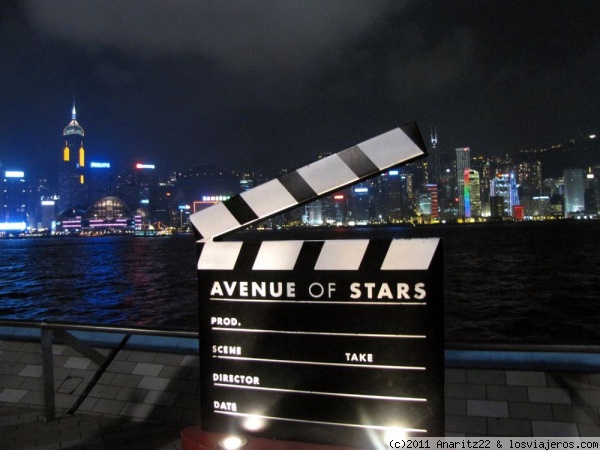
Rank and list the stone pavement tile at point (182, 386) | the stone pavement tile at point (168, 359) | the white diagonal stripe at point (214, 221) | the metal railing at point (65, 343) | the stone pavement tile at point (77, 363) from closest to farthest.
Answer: the white diagonal stripe at point (214, 221) < the metal railing at point (65, 343) < the stone pavement tile at point (182, 386) < the stone pavement tile at point (168, 359) < the stone pavement tile at point (77, 363)

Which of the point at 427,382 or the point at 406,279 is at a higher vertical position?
the point at 406,279

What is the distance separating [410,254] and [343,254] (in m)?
0.33

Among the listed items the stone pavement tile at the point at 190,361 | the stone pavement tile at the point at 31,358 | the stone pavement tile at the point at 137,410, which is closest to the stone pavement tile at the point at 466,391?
the stone pavement tile at the point at 190,361

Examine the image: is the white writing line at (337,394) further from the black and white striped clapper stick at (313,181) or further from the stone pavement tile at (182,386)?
the stone pavement tile at (182,386)

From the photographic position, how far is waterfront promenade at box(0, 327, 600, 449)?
12.9 feet

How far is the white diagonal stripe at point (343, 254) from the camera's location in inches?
91.7

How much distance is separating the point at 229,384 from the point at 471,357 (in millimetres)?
2825

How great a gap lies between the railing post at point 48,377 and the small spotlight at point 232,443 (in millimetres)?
3125

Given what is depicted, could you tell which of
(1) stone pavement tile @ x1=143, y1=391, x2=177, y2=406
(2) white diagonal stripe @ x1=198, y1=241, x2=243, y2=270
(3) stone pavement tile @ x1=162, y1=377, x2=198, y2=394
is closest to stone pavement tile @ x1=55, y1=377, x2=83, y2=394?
(1) stone pavement tile @ x1=143, y1=391, x2=177, y2=406

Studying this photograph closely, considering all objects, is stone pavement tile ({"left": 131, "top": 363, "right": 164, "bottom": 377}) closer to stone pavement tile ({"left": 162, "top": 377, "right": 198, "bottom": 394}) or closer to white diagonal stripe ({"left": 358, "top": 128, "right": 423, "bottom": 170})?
stone pavement tile ({"left": 162, "top": 377, "right": 198, "bottom": 394})

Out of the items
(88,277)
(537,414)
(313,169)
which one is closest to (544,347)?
(537,414)

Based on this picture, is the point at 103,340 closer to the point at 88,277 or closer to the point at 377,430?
the point at 377,430

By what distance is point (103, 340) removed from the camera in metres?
5.67

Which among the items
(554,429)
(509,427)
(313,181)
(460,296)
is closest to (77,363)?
(313,181)
